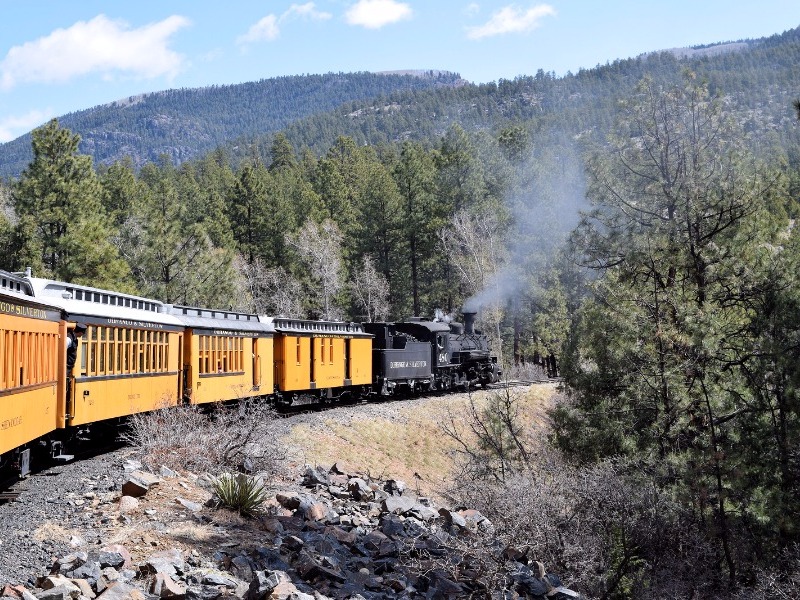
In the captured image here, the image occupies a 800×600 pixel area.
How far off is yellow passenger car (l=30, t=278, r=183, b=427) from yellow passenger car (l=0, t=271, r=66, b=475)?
50cm

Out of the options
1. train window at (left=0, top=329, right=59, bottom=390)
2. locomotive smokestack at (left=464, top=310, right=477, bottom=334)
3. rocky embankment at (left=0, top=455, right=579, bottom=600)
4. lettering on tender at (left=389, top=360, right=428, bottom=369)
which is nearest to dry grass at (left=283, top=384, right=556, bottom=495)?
lettering on tender at (left=389, top=360, right=428, bottom=369)

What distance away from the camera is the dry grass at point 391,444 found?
21516 millimetres

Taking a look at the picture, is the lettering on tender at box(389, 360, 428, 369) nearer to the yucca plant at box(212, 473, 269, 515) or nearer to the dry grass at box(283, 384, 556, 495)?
the dry grass at box(283, 384, 556, 495)

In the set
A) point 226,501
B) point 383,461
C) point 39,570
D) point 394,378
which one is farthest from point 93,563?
point 394,378

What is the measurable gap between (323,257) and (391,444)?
104 ft

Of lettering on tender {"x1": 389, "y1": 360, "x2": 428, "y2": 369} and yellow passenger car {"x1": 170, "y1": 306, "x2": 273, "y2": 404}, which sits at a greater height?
yellow passenger car {"x1": 170, "y1": 306, "x2": 273, "y2": 404}

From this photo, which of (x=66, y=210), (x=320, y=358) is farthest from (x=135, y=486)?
(x=66, y=210)

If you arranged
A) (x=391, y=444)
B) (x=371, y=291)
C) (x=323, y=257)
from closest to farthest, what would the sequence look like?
(x=391, y=444)
(x=323, y=257)
(x=371, y=291)

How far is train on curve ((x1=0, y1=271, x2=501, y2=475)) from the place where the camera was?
1121 cm

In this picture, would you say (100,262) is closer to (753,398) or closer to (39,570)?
(753,398)

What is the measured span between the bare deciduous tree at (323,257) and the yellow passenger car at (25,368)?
4172 centimetres

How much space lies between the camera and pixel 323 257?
56.7 metres

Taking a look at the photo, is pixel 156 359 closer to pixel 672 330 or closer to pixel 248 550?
pixel 248 550

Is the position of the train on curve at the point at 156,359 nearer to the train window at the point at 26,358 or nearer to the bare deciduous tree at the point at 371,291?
the train window at the point at 26,358
